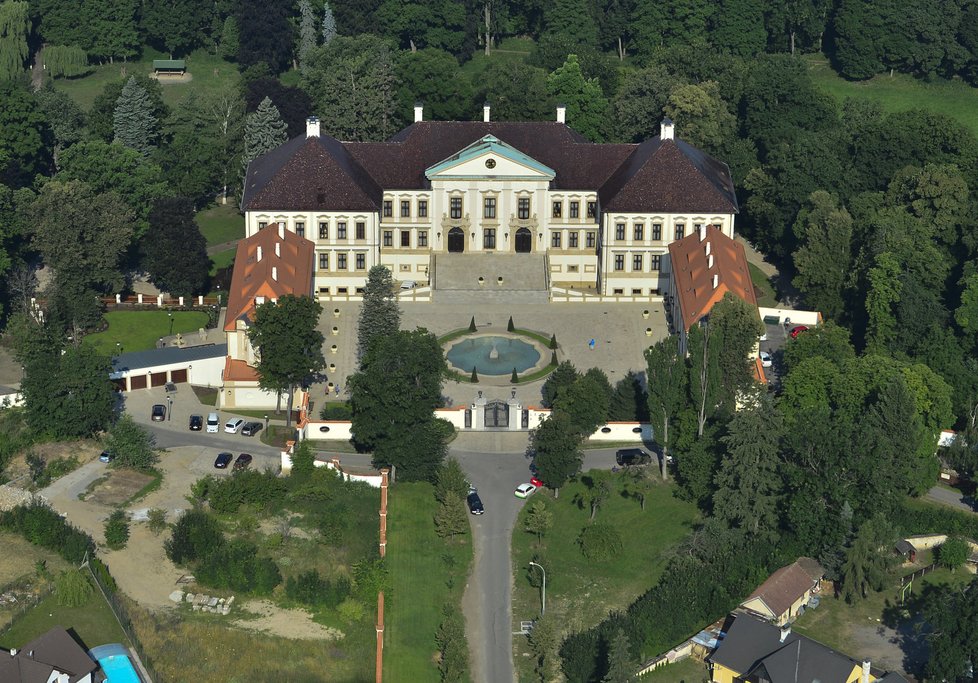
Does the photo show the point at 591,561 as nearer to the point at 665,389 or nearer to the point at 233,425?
the point at 665,389

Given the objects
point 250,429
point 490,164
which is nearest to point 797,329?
point 490,164

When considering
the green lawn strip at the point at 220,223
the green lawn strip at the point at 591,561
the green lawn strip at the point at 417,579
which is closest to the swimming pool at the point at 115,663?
the green lawn strip at the point at 417,579

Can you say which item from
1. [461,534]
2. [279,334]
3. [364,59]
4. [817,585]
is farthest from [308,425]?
[364,59]

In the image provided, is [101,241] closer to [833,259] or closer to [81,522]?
[81,522]

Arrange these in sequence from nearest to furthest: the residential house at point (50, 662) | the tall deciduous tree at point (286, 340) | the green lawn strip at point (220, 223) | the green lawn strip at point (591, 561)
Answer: the residential house at point (50, 662)
the green lawn strip at point (591, 561)
the tall deciduous tree at point (286, 340)
the green lawn strip at point (220, 223)

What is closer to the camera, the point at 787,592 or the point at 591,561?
the point at 787,592

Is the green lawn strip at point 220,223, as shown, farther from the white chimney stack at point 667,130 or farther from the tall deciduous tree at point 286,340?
the tall deciduous tree at point 286,340
